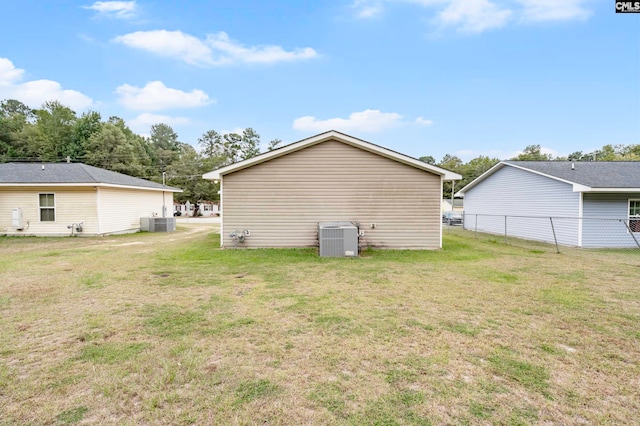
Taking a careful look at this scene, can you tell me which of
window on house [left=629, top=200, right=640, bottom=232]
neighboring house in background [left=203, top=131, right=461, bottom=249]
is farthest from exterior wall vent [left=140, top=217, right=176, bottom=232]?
window on house [left=629, top=200, right=640, bottom=232]

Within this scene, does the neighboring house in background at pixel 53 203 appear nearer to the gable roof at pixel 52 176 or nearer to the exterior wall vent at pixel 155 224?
the gable roof at pixel 52 176

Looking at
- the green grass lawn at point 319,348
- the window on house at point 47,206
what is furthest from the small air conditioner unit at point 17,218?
the green grass lawn at point 319,348

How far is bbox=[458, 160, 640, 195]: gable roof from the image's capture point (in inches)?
420

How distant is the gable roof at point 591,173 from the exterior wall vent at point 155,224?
17240 millimetres

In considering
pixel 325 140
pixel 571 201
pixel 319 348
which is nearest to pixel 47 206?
pixel 325 140

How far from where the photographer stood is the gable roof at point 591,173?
10.7m

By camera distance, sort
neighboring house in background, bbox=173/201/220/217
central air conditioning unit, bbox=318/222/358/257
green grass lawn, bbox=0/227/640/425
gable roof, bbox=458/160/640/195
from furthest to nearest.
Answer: neighboring house in background, bbox=173/201/220/217 → gable roof, bbox=458/160/640/195 → central air conditioning unit, bbox=318/222/358/257 → green grass lawn, bbox=0/227/640/425

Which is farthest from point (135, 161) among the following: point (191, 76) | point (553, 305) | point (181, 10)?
point (553, 305)

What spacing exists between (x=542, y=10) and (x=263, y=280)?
14.7 meters

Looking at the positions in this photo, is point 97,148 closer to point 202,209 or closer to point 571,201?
point 202,209

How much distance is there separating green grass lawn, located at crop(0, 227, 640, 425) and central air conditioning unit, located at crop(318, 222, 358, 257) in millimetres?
2019

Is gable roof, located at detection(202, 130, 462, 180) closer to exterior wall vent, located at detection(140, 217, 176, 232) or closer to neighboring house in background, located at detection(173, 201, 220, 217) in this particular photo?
exterior wall vent, located at detection(140, 217, 176, 232)

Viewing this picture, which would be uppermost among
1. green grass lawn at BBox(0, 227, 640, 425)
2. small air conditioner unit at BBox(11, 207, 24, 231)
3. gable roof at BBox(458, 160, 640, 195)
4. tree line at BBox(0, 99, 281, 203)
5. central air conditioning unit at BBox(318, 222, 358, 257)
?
tree line at BBox(0, 99, 281, 203)

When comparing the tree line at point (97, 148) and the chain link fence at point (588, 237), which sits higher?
the tree line at point (97, 148)
